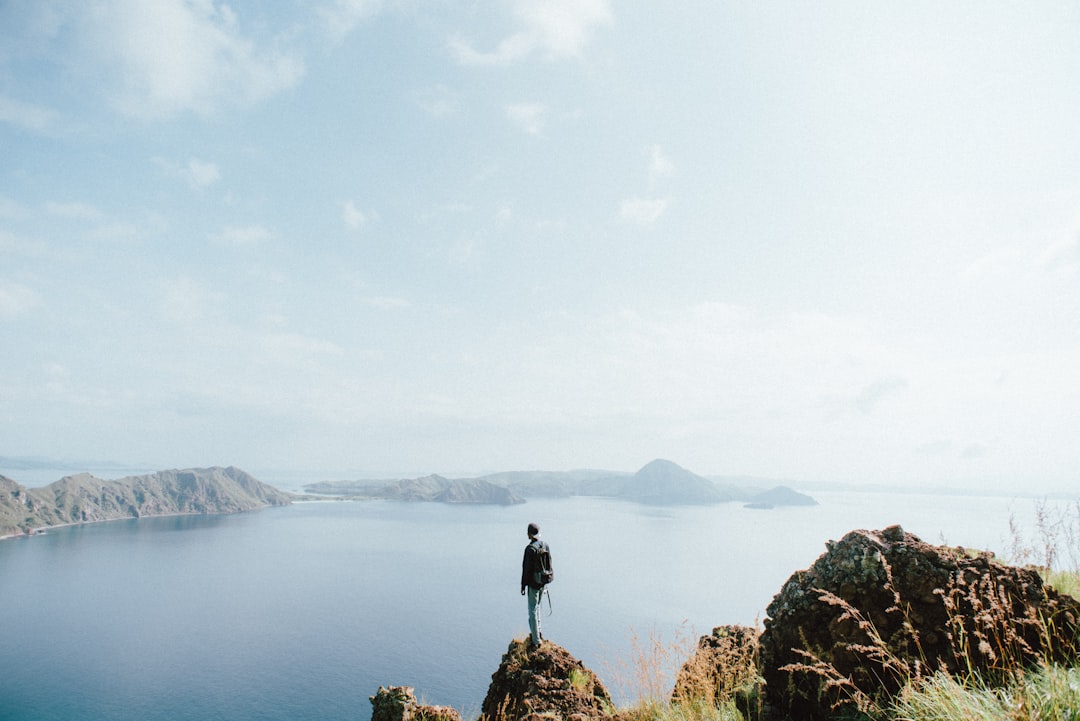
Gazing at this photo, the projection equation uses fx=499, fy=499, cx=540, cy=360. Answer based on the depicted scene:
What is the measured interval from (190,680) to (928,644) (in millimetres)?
93335

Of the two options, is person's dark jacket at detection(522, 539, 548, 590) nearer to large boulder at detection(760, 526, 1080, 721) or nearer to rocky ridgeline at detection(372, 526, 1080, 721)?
rocky ridgeline at detection(372, 526, 1080, 721)

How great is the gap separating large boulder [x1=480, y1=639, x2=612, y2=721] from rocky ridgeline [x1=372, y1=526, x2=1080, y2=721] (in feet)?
8.78

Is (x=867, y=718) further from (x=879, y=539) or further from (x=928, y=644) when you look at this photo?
(x=879, y=539)

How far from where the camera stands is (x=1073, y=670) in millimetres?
3703

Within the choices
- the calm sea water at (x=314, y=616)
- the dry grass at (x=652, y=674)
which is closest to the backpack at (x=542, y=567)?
the dry grass at (x=652, y=674)

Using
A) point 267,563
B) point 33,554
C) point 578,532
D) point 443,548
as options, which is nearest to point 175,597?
point 267,563

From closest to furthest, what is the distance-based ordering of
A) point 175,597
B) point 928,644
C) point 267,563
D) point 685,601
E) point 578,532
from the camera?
point 928,644, point 685,601, point 175,597, point 267,563, point 578,532

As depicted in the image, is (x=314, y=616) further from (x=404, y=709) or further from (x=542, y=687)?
(x=542, y=687)

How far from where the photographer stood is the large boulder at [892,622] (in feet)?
14.4

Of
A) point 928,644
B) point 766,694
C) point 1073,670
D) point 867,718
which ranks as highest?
point 1073,670

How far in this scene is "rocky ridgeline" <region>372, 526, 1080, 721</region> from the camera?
170 inches

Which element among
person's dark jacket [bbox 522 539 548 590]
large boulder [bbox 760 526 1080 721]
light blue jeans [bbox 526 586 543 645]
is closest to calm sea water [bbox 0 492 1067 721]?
light blue jeans [bbox 526 586 543 645]

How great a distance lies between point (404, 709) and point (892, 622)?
25.3 feet

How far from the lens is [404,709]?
28.4 ft
